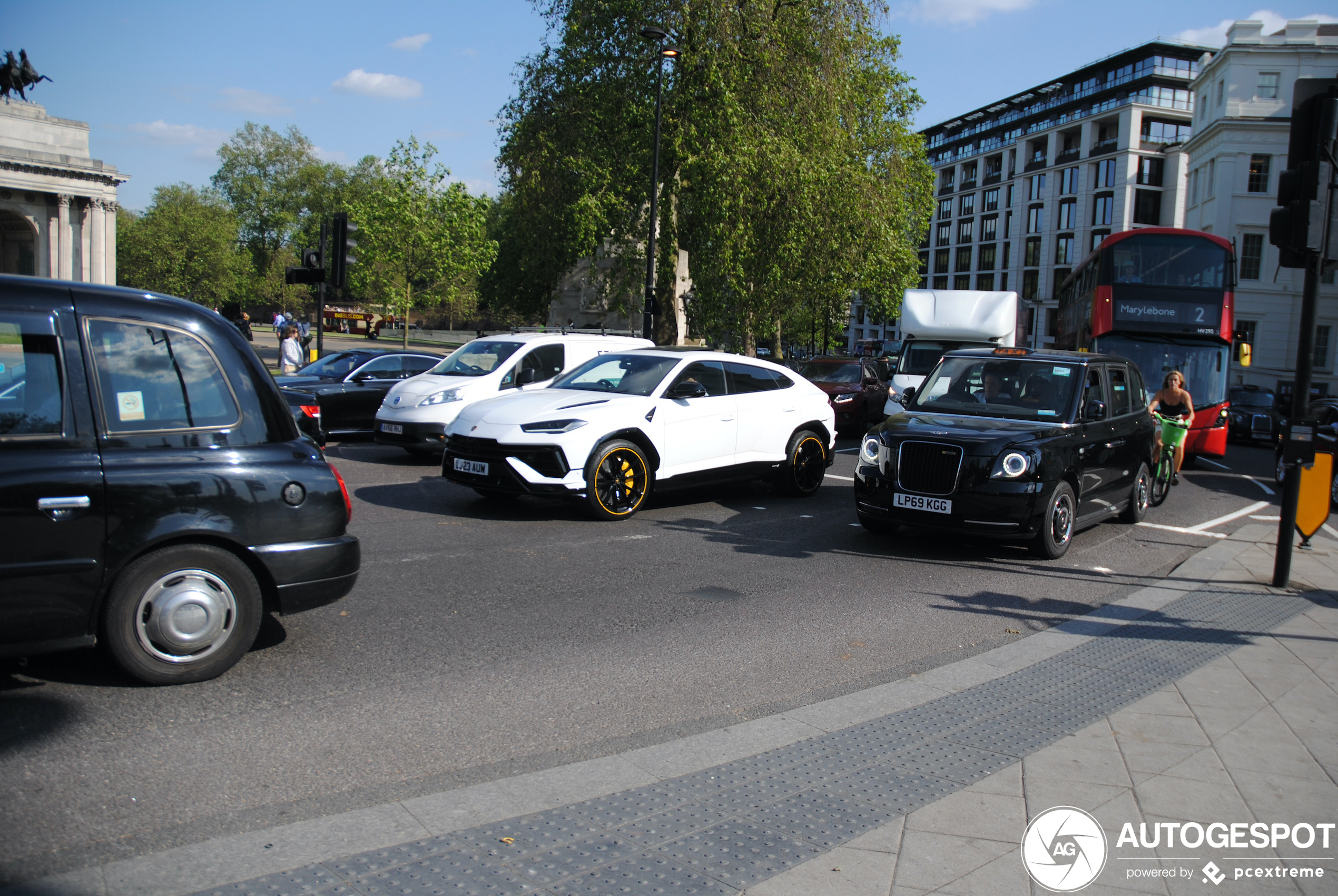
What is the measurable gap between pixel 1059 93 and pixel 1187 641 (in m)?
90.8

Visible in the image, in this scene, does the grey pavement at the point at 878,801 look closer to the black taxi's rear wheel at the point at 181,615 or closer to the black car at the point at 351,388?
the black taxi's rear wheel at the point at 181,615

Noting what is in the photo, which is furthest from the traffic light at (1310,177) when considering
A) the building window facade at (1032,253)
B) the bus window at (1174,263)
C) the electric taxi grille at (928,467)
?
the building window facade at (1032,253)

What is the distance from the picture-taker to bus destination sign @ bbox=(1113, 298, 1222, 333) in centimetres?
1722

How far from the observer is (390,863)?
305cm

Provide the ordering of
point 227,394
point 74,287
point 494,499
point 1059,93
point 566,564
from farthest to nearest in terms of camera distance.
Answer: point 1059,93 → point 494,499 → point 566,564 → point 227,394 → point 74,287

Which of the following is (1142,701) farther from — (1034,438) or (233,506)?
(233,506)

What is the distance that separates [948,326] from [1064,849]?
18065mm

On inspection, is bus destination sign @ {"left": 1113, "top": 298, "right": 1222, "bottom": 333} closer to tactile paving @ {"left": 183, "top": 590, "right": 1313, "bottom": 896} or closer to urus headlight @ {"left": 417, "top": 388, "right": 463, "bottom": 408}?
urus headlight @ {"left": 417, "top": 388, "right": 463, "bottom": 408}

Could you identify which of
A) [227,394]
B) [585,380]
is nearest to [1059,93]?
[585,380]

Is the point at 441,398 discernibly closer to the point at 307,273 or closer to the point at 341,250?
the point at 341,250

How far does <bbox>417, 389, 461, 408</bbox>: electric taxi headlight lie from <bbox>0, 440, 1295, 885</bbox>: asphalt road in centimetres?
302

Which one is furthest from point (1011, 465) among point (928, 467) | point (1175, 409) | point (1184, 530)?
point (1175, 409)

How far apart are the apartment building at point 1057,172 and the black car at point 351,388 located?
61.0m

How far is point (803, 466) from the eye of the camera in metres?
11.3
